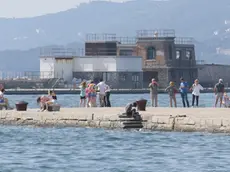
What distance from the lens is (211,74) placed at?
140 meters

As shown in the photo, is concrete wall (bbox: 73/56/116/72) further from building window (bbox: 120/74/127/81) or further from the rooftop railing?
the rooftop railing

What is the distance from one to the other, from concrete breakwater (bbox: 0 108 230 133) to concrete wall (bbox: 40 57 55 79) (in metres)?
73.5

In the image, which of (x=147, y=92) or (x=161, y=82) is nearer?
(x=147, y=92)

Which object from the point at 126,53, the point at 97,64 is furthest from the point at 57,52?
the point at 97,64

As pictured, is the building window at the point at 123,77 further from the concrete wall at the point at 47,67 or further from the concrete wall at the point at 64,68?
the concrete wall at the point at 47,67

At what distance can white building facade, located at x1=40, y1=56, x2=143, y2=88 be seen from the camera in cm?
11231

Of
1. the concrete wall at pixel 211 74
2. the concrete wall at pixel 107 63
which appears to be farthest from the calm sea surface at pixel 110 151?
the concrete wall at pixel 211 74

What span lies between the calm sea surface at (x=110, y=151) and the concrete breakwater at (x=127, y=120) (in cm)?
51

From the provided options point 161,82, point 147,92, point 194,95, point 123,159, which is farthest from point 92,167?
point 161,82

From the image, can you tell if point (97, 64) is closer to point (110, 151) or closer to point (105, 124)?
point (105, 124)

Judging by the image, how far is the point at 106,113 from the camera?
37812mm

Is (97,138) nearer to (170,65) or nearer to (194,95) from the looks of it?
(194,95)

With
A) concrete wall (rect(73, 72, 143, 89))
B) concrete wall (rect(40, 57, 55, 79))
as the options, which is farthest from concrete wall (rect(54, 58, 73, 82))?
concrete wall (rect(73, 72, 143, 89))

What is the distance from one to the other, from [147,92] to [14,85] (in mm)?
17685
